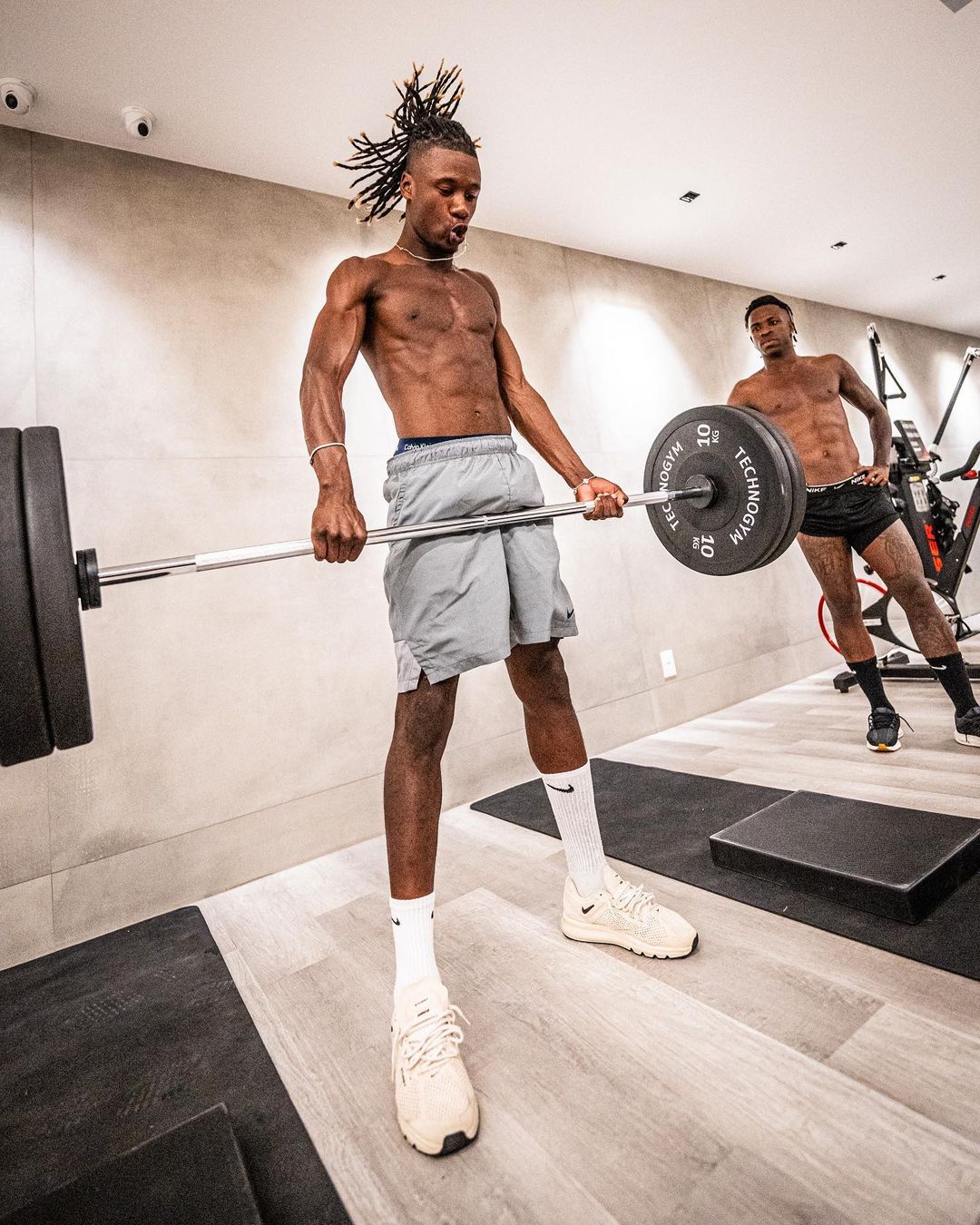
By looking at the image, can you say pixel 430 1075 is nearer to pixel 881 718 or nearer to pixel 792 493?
pixel 792 493

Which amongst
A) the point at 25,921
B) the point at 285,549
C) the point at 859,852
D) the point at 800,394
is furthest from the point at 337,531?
the point at 800,394

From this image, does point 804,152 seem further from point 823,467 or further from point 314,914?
point 314,914

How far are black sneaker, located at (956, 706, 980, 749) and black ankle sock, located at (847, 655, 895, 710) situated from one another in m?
0.22

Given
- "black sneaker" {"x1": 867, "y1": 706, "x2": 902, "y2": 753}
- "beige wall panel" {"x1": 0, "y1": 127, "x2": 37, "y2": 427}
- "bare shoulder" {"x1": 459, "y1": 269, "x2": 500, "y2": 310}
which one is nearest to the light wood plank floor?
"black sneaker" {"x1": 867, "y1": 706, "x2": 902, "y2": 753}

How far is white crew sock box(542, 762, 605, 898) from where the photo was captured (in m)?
1.39

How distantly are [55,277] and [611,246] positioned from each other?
2771mm

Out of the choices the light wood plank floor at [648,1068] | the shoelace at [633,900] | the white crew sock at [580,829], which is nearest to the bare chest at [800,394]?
the light wood plank floor at [648,1068]

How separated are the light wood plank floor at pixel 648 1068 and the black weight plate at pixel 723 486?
838 millimetres

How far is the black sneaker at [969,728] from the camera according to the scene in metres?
2.17

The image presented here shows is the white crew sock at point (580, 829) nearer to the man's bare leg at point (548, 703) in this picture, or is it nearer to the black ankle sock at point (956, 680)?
the man's bare leg at point (548, 703)

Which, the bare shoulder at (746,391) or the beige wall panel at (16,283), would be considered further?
the bare shoulder at (746,391)

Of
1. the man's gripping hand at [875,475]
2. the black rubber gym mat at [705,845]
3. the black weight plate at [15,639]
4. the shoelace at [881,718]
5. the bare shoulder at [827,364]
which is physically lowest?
the black rubber gym mat at [705,845]

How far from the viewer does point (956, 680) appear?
2.30m

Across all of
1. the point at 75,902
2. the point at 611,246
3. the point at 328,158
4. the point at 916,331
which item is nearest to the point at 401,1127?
the point at 75,902
